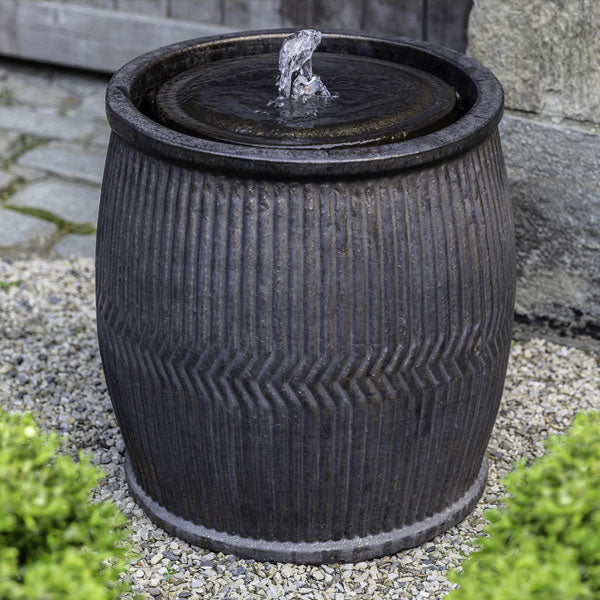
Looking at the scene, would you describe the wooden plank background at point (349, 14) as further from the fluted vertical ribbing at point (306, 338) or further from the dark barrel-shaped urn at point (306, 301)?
the fluted vertical ribbing at point (306, 338)

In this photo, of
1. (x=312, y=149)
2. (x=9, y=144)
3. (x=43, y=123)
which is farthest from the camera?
(x=43, y=123)

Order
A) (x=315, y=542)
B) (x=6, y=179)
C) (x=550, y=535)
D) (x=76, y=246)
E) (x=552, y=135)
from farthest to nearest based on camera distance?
(x=6, y=179) → (x=76, y=246) → (x=552, y=135) → (x=315, y=542) → (x=550, y=535)

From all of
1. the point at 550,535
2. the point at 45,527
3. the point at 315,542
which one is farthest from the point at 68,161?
the point at 550,535

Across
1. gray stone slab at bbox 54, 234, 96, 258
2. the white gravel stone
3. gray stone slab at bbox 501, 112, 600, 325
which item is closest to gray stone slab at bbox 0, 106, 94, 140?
the white gravel stone

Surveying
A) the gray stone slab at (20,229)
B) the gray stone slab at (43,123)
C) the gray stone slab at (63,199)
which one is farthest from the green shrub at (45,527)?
the gray stone slab at (43,123)

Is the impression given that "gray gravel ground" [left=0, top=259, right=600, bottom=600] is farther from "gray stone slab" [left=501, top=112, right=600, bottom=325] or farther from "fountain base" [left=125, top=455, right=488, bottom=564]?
"gray stone slab" [left=501, top=112, right=600, bottom=325]

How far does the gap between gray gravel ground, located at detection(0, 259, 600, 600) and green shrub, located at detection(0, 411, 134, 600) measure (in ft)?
2.22

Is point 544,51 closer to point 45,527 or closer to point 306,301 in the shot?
point 306,301

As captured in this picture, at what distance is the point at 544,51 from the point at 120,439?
5.75 feet

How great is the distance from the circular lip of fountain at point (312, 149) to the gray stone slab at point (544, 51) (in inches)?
18.4

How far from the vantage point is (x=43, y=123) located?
5.16m

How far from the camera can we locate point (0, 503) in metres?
1.72

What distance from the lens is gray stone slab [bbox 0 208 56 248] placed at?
13.9 ft

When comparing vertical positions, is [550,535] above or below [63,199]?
above
